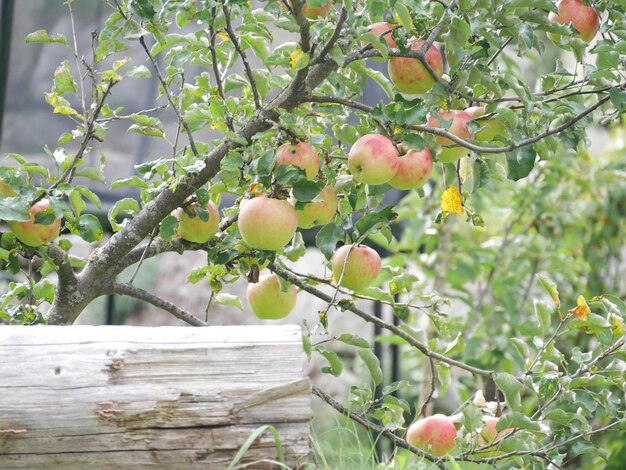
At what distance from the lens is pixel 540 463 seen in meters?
1.33

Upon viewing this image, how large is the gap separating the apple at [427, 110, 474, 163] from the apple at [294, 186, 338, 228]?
18 centimetres

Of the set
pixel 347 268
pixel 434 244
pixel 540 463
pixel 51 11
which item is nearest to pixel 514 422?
pixel 540 463

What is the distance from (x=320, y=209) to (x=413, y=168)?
149mm

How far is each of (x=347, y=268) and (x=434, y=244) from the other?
1.50 m

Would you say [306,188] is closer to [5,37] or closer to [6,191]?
[6,191]

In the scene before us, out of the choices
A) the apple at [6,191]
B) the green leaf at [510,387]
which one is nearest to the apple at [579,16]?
the green leaf at [510,387]

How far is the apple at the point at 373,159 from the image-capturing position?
1.14 metres

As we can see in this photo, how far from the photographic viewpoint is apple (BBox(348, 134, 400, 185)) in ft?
3.75

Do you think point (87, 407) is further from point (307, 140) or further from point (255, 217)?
point (307, 140)

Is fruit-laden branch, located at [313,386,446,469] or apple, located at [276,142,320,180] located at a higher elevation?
apple, located at [276,142,320,180]

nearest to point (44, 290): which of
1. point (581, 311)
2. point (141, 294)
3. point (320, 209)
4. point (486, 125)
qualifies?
point (141, 294)

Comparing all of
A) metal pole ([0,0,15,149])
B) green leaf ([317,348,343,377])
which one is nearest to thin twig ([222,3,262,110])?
green leaf ([317,348,343,377])

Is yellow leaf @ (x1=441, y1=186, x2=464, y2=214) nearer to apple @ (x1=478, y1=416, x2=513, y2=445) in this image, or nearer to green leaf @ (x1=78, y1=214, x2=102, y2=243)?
apple @ (x1=478, y1=416, x2=513, y2=445)

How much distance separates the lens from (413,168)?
1186mm
